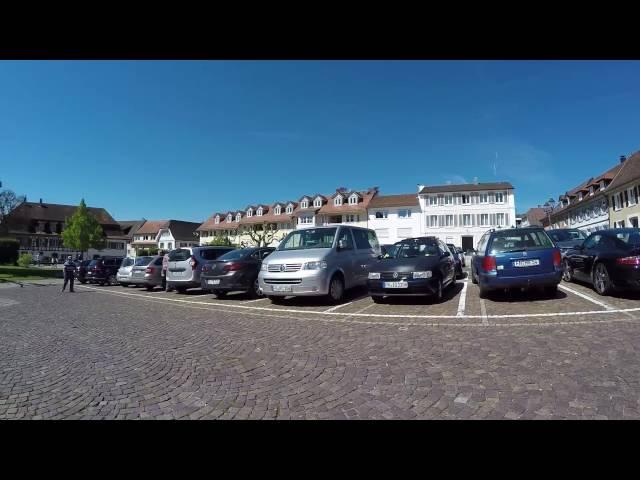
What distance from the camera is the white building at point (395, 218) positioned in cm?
5216

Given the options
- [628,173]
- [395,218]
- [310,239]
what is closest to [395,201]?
[395,218]

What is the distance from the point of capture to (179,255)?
12688 millimetres

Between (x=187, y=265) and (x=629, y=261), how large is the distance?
41.4 ft

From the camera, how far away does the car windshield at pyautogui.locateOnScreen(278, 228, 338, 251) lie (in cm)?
905

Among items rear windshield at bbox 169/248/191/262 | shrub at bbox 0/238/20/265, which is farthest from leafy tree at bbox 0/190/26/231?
rear windshield at bbox 169/248/191/262

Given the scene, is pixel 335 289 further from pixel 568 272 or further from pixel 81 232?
pixel 81 232

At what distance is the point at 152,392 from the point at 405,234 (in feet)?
169

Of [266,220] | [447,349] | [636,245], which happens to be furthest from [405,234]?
[447,349]

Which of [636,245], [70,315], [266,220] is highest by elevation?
[266,220]
